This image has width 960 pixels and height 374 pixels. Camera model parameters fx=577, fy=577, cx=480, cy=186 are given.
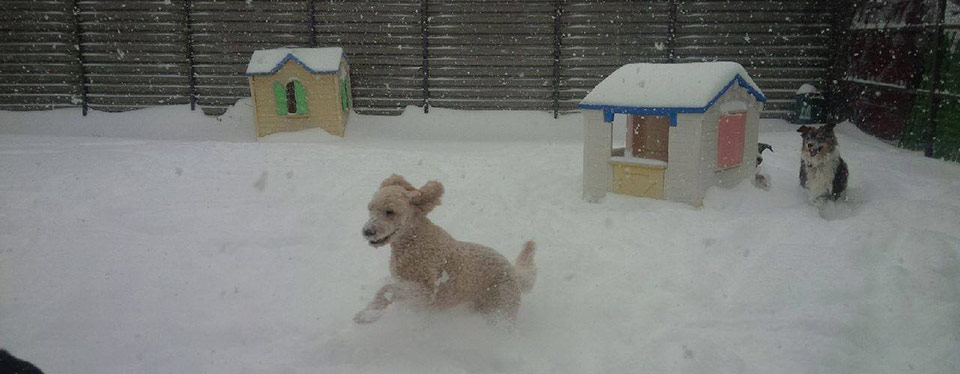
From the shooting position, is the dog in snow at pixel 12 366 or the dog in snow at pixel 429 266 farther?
the dog in snow at pixel 429 266

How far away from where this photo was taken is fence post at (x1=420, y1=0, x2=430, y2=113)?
11586 mm

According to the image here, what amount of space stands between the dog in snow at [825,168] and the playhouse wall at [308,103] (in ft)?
24.2

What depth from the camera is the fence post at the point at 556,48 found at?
11.4 meters

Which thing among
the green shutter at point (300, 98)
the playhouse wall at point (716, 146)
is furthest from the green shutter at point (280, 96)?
the playhouse wall at point (716, 146)

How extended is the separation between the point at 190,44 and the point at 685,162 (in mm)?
10202

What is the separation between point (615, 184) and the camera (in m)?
6.49

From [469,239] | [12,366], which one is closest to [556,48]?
[469,239]

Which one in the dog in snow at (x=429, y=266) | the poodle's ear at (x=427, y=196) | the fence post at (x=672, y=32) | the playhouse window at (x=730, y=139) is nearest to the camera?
the dog in snow at (x=429, y=266)

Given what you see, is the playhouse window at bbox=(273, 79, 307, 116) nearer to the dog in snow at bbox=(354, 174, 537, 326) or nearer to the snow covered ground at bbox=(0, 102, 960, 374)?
the snow covered ground at bbox=(0, 102, 960, 374)

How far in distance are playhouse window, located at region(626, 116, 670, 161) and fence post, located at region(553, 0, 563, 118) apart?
4691 millimetres

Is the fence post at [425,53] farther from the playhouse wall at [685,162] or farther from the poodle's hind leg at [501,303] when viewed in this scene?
the poodle's hind leg at [501,303]

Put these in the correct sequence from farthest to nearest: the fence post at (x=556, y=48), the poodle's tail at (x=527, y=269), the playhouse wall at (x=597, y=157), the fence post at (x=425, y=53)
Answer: the fence post at (x=425, y=53) < the fence post at (x=556, y=48) < the playhouse wall at (x=597, y=157) < the poodle's tail at (x=527, y=269)

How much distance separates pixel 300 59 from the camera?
10141mm

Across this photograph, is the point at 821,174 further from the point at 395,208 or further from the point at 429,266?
the point at 395,208
